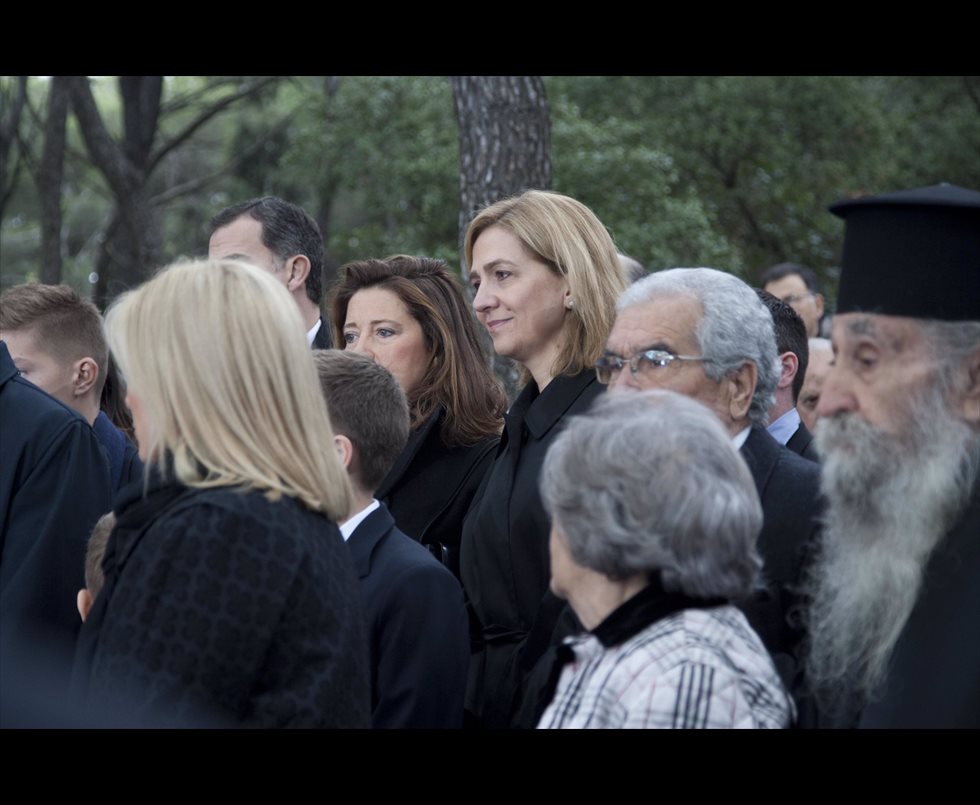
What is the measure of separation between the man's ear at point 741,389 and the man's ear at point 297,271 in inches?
109

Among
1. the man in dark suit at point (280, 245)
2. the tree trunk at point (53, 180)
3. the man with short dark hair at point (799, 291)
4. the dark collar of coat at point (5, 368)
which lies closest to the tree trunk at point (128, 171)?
the tree trunk at point (53, 180)

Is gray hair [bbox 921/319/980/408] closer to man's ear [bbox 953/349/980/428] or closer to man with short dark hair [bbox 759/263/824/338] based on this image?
man's ear [bbox 953/349/980/428]

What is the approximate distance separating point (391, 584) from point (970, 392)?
4.97 feet

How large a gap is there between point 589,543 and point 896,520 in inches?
27.3

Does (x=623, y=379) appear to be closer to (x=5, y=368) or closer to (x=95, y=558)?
(x=95, y=558)

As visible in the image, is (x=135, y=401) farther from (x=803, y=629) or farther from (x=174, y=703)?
(x=803, y=629)

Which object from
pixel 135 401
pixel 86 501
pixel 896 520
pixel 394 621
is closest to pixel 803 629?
pixel 896 520

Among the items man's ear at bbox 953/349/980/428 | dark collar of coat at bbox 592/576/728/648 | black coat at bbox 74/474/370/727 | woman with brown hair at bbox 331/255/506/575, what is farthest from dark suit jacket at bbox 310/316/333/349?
man's ear at bbox 953/349/980/428

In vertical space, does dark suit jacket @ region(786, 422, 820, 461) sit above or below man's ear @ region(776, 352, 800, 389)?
below

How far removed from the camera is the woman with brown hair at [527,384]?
3928mm

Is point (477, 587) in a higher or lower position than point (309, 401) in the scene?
lower

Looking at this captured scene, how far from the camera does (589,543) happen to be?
279 centimetres

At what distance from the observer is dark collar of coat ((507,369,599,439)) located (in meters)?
4.16

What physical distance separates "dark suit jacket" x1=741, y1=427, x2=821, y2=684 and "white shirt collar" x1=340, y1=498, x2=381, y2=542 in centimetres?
101
